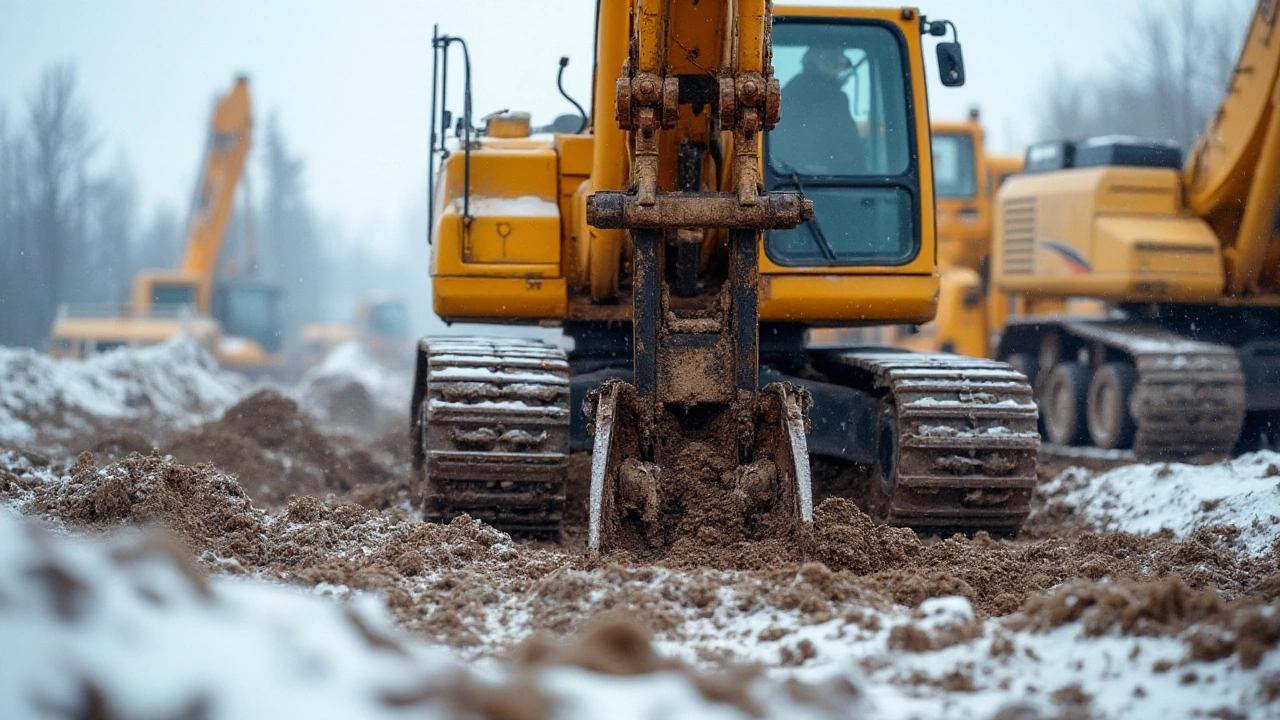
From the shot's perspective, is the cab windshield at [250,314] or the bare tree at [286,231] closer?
the cab windshield at [250,314]

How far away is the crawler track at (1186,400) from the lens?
9633 millimetres

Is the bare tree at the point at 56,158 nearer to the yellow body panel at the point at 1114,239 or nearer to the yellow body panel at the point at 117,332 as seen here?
the yellow body panel at the point at 117,332

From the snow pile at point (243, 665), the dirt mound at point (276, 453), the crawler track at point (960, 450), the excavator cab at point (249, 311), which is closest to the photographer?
the snow pile at point (243, 665)

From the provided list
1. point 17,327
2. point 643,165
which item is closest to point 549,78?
point 643,165

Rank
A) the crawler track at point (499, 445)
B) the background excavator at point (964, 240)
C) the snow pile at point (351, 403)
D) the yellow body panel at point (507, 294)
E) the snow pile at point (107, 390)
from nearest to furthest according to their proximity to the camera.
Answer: the crawler track at point (499, 445)
the yellow body panel at point (507, 294)
the snow pile at point (107, 390)
the background excavator at point (964, 240)
the snow pile at point (351, 403)

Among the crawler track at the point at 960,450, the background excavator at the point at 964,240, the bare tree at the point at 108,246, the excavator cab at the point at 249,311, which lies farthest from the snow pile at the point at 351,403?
the bare tree at the point at 108,246

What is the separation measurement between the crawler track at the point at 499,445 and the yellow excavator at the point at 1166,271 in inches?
215

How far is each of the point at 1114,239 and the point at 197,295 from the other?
20.0 m

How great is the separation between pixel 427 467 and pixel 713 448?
132cm

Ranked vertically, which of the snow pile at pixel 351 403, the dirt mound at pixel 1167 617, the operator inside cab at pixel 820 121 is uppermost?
the operator inside cab at pixel 820 121

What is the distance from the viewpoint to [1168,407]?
9625 millimetres

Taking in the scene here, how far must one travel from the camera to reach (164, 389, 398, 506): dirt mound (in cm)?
895

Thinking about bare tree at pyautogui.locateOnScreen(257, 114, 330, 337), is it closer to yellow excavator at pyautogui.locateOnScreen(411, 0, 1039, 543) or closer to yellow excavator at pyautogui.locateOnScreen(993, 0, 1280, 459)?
yellow excavator at pyautogui.locateOnScreen(993, 0, 1280, 459)

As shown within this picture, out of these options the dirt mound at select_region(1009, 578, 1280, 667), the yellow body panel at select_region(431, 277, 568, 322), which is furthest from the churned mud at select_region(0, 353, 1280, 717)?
the yellow body panel at select_region(431, 277, 568, 322)
